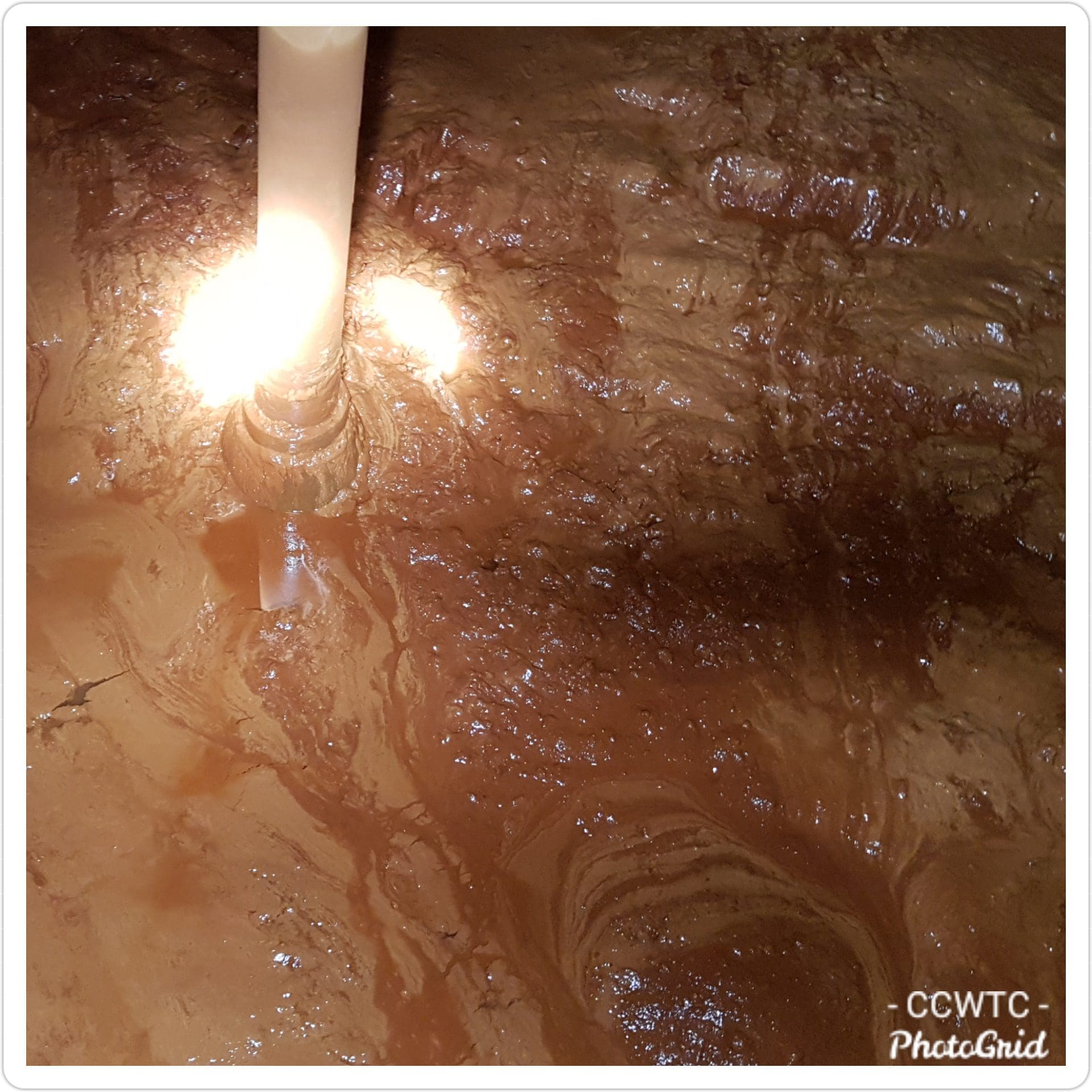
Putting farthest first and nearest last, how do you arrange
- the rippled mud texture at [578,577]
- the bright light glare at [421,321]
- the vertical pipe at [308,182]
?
the bright light glare at [421,321], the rippled mud texture at [578,577], the vertical pipe at [308,182]

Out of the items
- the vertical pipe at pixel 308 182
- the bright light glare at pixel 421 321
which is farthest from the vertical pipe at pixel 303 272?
the bright light glare at pixel 421 321

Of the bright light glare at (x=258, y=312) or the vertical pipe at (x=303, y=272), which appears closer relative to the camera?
the vertical pipe at (x=303, y=272)

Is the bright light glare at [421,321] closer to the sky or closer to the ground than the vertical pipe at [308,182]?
closer to the sky

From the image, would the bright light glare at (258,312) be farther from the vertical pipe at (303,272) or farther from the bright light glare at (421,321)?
the bright light glare at (421,321)

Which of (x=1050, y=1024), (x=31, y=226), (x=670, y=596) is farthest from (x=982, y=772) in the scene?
(x=31, y=226)

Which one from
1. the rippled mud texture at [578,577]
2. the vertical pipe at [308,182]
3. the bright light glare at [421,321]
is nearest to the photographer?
the vertical pipe at [308,182]

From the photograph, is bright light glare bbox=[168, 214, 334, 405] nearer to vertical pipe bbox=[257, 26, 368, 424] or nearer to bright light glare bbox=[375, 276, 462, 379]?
vertical pipe bbox=[257, 26, 368, 424]

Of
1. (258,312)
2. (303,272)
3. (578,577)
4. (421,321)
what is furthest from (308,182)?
(578,577)

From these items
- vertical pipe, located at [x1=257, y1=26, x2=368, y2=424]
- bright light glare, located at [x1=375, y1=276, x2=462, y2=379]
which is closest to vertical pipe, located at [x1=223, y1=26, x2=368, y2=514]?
vertical pipe, located at [x1=257, y1=26, x2=368, y2=424]

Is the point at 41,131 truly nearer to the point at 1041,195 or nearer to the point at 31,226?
the point at 31,226
